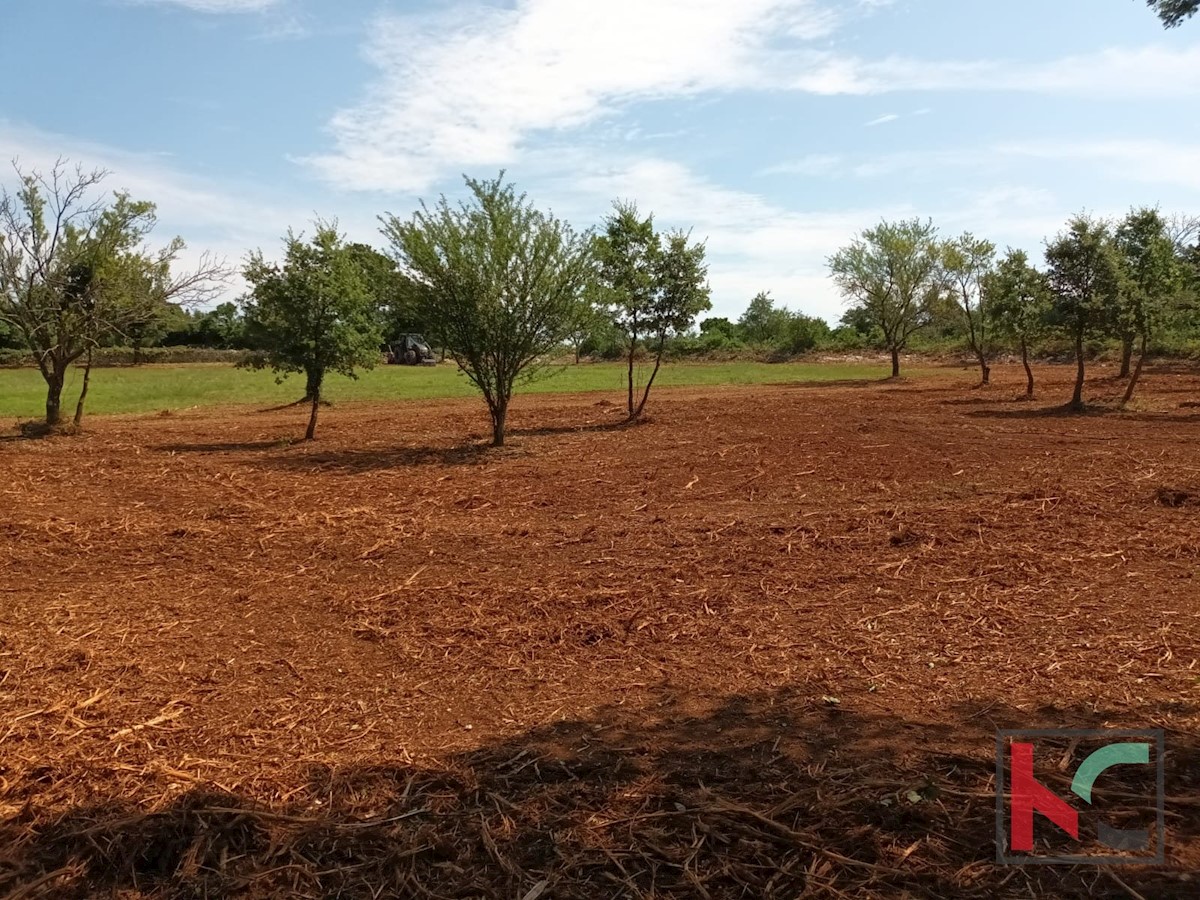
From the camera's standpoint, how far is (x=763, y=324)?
77250 mm

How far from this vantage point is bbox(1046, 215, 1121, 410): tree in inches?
773

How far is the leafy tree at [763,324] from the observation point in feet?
225

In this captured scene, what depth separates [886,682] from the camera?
15.5 ft

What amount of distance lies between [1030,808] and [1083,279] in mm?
20752

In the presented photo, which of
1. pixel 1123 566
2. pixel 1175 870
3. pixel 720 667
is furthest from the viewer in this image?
pixel 1123 566

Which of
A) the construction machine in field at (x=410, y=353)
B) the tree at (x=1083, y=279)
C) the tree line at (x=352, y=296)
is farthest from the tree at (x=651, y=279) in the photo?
the construction machine in field at (x=410, y=353)

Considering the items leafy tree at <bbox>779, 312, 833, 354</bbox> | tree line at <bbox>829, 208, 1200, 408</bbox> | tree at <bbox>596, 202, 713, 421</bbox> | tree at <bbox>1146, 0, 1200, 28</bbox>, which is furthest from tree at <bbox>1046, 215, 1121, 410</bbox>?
leafy tree at <bbox>779, 312, 833, 354</bbox>

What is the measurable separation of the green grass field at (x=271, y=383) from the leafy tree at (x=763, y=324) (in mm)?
15722

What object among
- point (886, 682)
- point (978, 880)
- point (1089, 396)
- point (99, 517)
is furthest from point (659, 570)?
point (1089, 396)

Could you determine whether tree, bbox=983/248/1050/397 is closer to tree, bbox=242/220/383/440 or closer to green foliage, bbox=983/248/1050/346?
green foliage, bbox=983/248/1050/346

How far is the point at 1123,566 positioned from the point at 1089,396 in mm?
20616

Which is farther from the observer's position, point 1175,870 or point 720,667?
point 720,667

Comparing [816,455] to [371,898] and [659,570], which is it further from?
[371,898]

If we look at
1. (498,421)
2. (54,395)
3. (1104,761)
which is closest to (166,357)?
(54,395)
